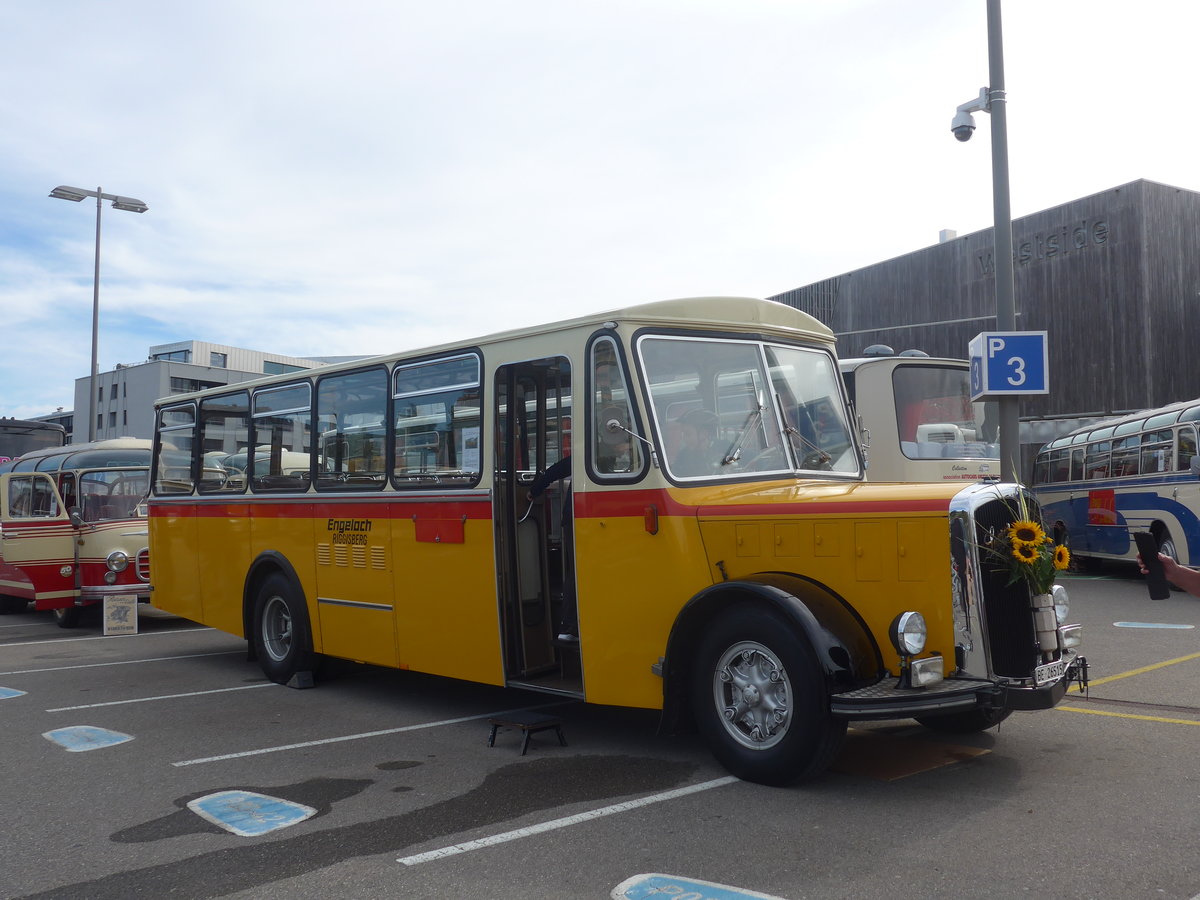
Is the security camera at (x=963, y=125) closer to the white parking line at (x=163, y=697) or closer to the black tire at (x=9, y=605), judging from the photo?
the white parking line at (x=163, y=697)

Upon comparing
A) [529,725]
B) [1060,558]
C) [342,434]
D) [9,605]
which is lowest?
[9,605]

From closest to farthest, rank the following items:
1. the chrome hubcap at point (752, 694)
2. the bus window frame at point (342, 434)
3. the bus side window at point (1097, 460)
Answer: the chrome hubcap at point (752, 694)
the bus window frame at point (342, 434)
the bus side window at point (1097, 460)

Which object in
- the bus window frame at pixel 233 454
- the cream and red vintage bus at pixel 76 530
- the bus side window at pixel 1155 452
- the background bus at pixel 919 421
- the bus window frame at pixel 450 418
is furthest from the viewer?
the bus side window at pixel 1155 452

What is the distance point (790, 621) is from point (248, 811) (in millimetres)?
3036

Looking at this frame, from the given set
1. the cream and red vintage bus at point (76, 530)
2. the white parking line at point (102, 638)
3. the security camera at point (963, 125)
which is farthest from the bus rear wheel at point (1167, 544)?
the cream and red vintage bus at point (76, 530)

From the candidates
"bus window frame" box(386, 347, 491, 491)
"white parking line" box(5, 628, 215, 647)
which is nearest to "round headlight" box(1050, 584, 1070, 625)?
"bus window frame" box(386, 347, 491, 491)

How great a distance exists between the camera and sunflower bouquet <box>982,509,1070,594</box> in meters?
5.39

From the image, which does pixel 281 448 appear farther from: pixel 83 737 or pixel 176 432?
pixel 83 737

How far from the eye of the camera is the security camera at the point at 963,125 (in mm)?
12148

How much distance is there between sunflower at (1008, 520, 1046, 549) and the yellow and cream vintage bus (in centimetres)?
10

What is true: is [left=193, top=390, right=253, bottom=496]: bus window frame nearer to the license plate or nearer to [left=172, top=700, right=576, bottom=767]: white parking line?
[left=172, top=700, right=576, bottom=767]: white parking line

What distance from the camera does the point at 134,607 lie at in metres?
13.7

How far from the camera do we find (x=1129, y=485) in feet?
60.0

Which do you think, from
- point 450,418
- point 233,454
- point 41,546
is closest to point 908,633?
point 450,418
